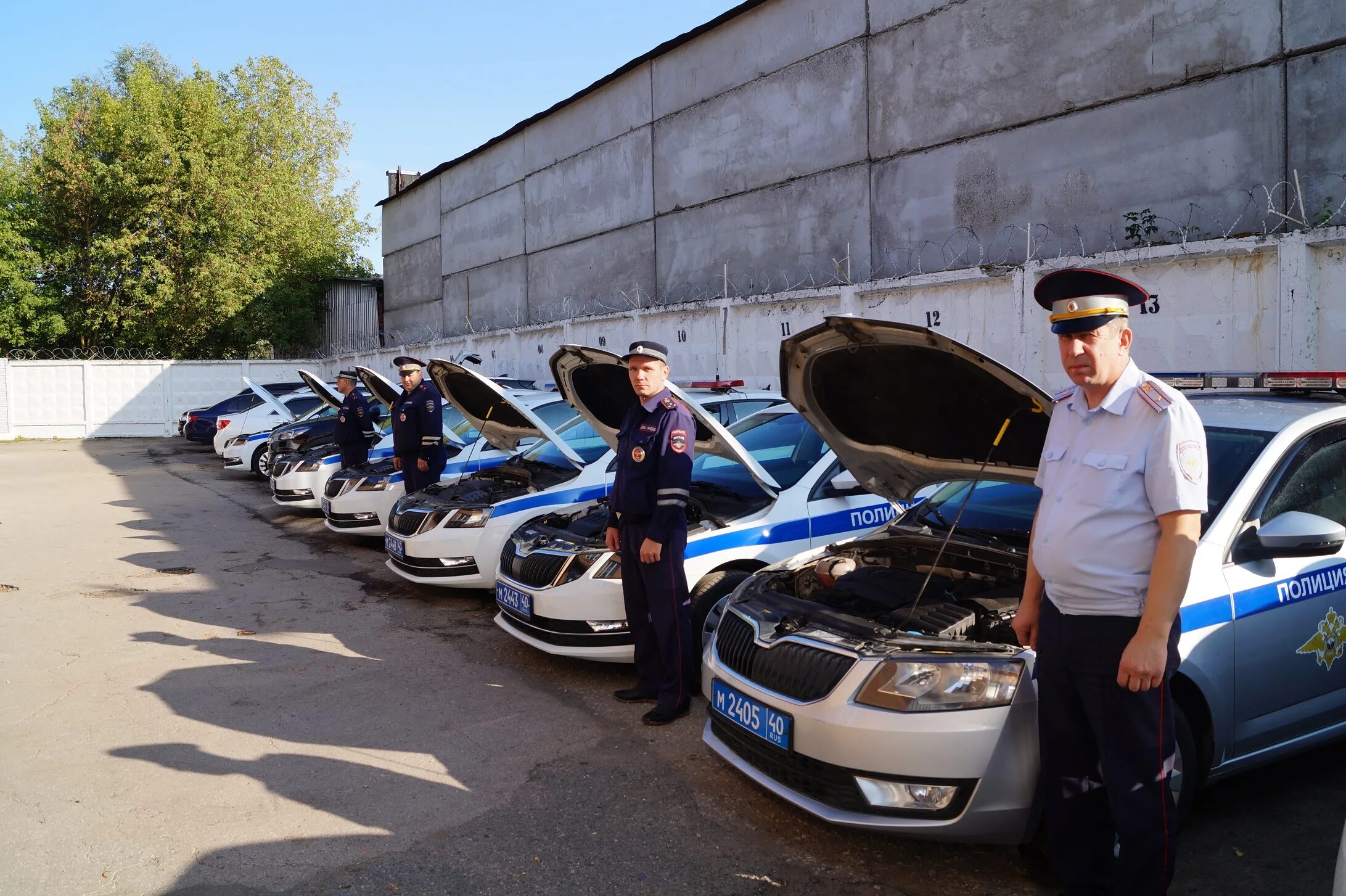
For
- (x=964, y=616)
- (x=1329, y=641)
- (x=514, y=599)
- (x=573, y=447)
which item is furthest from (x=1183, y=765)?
→ (x=573, y=447)

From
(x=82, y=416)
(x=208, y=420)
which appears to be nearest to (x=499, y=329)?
(x=208, y=420)

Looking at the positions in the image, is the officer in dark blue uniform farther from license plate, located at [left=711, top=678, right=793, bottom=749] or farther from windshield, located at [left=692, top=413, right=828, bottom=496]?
license plate, located at [left=711, top=678, right=793, bottom=749]

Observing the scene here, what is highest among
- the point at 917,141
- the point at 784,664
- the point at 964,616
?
the point at 917,141

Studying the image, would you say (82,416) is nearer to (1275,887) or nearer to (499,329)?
(499,329)

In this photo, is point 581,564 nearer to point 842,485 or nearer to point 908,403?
point 842,485

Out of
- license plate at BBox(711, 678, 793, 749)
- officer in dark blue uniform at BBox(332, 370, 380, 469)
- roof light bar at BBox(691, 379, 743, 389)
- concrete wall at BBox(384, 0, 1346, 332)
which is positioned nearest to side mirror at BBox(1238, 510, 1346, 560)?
license plate at BBox(711, 678, 793, 749)

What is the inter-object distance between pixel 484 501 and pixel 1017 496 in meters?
4.05

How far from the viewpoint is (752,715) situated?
3.38m

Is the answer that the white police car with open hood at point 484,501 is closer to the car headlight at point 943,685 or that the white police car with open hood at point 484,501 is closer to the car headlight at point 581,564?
the car headlight at point 581,564

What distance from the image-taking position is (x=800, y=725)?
3158mm

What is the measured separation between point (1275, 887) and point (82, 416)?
31.4m

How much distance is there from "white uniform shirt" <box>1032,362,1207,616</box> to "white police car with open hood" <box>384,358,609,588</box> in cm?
438

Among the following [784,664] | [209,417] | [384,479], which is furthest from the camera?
[209,417]

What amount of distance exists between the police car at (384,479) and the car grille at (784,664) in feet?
16.3
